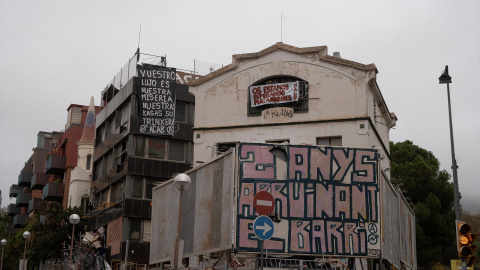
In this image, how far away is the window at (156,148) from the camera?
49.4 m

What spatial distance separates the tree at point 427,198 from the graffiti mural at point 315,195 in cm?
2112

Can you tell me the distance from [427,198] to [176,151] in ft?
65.2

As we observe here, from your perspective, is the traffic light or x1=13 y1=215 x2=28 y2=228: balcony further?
x1=13 y1=215 x2=28 y2=228: balcony

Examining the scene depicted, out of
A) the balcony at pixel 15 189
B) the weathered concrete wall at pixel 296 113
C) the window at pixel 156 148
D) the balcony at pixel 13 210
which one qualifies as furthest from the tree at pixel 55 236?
the balcony at pixel 15 189

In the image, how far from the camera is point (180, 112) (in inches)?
1986

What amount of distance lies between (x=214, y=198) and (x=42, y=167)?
219 feet

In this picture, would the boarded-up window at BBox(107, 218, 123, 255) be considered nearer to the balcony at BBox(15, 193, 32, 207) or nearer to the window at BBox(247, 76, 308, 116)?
the window at BBox(247, 76, 308, 116)

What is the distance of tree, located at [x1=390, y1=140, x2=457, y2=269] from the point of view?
46.6m

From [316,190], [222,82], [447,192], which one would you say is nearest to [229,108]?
[222,82]

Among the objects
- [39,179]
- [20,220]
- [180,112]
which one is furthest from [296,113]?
[20,220]

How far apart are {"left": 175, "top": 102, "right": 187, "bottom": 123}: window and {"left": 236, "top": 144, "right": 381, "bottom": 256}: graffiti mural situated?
26592mm

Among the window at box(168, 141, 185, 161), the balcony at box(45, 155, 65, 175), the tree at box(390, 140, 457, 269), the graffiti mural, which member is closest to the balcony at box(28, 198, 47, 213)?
the balcony at box(45, 155, 65, 175)

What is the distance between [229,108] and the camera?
105 ft

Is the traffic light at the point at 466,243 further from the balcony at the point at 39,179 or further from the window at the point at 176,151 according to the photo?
the balcony at the point at 39,179
